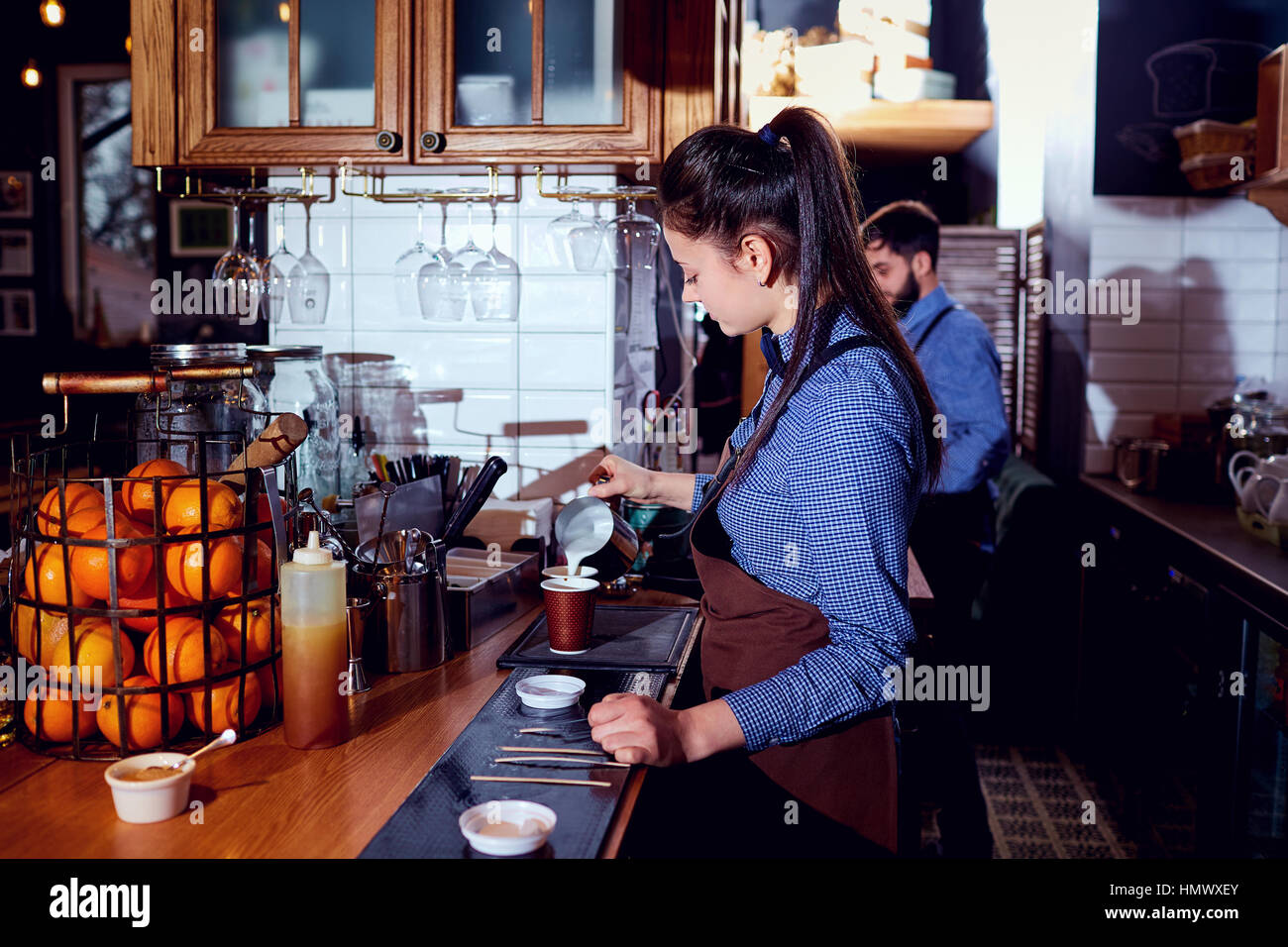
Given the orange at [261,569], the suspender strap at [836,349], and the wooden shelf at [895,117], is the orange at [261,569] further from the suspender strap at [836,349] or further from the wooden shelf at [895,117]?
the wooden shelf at [895,117]

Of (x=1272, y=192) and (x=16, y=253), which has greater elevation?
(x=16, y=253)

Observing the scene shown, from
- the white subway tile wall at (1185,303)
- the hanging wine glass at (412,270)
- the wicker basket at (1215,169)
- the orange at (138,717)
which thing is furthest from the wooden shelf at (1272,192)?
the orange at (138,717)

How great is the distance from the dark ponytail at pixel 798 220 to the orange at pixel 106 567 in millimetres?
763

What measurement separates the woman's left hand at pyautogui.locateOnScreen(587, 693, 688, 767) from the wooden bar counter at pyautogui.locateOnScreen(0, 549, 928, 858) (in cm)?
6

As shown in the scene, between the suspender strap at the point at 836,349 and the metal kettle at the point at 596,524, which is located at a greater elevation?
Answer: the suspender strap at the point at 836,349

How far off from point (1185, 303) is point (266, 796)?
3.65 meters

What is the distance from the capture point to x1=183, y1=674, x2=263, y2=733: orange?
1.37 m

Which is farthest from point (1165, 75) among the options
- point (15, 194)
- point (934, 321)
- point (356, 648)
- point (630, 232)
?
point (15, 194)

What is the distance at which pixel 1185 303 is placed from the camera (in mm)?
3883

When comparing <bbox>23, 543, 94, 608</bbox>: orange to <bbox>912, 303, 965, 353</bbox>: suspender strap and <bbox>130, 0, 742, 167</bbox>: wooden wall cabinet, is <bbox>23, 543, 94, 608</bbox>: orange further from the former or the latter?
<bbox>912, 303, 965, 353</bbox>: suspender strap

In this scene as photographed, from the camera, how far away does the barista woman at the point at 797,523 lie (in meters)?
1.32

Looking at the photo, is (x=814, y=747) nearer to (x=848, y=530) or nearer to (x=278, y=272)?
(x=848, y=530)

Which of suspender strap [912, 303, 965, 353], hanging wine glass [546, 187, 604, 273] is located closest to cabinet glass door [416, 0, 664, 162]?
hanging wine glass [546, 187, 604, 273]

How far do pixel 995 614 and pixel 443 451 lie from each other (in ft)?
7.11
